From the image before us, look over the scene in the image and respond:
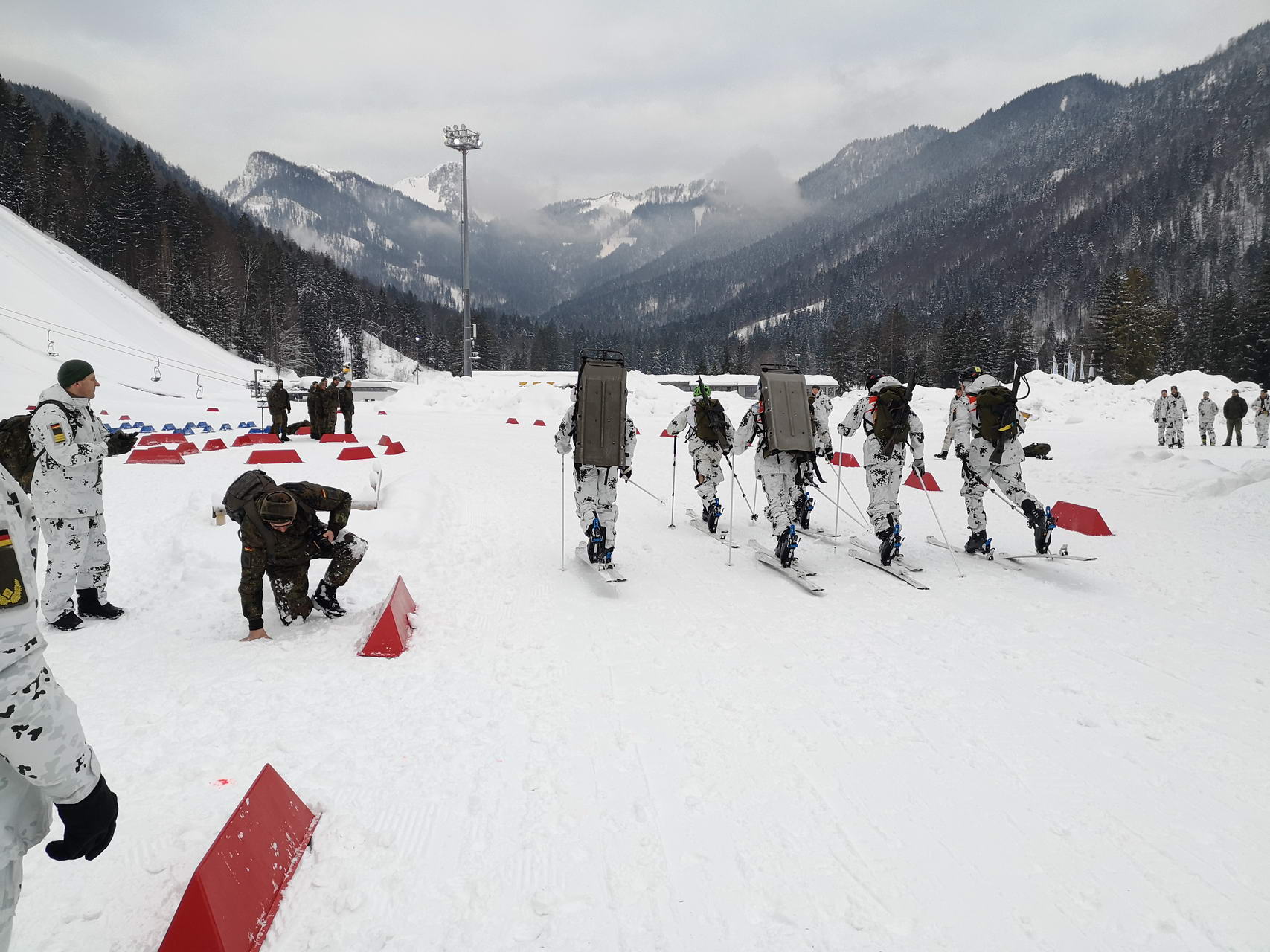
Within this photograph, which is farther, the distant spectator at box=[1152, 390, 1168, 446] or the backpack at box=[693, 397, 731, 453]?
the distant spectator at box=[1152, 390, 1168, 446]

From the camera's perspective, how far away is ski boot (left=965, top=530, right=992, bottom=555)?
8.01 m

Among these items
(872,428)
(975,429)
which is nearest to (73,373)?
(872,428)

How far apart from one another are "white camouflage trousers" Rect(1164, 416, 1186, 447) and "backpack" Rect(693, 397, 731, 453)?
19042 millimetres

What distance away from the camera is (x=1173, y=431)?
20.0 metres

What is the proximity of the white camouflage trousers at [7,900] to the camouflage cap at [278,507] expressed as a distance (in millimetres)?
3584

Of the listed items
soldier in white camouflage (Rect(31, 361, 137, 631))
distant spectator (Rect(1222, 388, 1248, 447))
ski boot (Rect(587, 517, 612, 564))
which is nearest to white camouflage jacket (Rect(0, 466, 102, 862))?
soldier in white camouflage (Rect(31, 361, 137, 631))

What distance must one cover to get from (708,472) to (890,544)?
3.06 m

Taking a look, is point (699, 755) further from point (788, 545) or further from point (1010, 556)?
point (1010, 556)

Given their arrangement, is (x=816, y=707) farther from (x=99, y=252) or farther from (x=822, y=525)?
(x=99, y=252)

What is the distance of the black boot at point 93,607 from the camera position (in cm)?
544

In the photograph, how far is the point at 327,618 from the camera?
221 inches

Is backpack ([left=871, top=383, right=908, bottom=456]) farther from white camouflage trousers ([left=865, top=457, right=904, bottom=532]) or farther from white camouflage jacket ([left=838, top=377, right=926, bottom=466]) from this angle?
white camouflage trousers ([left=865, top=457, right=904, bottom=532])

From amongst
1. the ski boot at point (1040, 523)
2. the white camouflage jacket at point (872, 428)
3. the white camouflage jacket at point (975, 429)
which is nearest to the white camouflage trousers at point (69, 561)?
the white camouflage jacket at point (872, 428)

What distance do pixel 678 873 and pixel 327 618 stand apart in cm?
419
